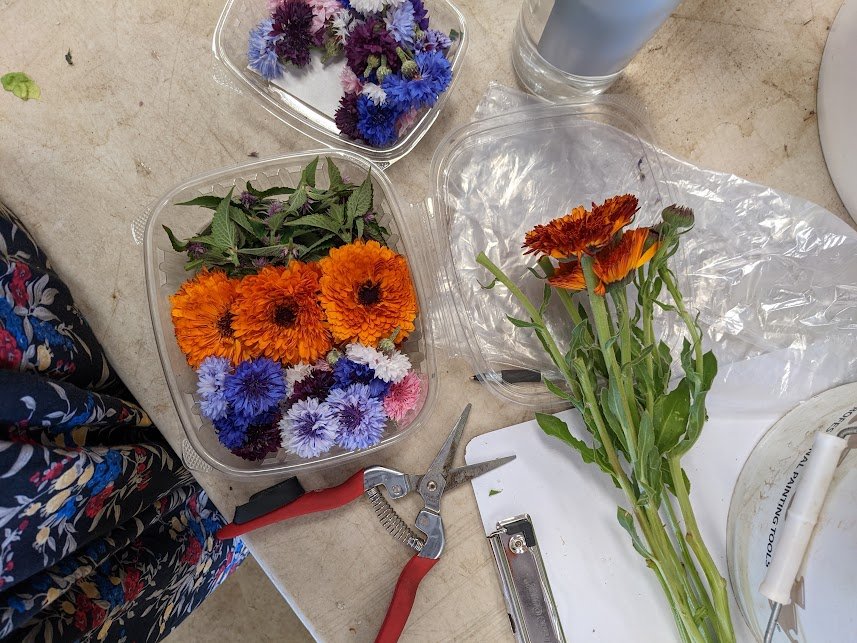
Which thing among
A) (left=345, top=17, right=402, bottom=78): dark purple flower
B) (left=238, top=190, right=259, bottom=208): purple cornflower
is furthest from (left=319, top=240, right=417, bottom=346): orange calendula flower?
(left=345, top=17, right=402, bottom=78): dark purple flower

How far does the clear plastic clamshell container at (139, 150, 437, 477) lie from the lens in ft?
1.98

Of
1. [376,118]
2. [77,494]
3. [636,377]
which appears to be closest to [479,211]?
[376,118]

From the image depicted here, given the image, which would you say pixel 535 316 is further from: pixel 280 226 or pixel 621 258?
pixel 280 226

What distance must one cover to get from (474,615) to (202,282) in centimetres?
46

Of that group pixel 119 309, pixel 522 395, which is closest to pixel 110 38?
pixel 119 309

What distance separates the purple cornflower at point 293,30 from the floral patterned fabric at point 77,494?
1.13 feet

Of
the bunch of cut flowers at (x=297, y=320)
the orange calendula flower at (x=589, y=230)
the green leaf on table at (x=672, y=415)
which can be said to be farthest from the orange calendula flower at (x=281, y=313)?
the green leaf on table at (x=672, y=415)

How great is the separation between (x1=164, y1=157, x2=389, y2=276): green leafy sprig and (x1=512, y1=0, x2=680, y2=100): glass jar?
0.78 ft

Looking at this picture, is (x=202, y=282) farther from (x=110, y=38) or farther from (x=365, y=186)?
(x=110, y=38)

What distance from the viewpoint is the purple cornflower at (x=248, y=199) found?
1.86ft

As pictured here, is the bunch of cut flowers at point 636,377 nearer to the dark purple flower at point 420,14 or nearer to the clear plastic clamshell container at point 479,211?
the clear plastic clamshell container at point 479,211

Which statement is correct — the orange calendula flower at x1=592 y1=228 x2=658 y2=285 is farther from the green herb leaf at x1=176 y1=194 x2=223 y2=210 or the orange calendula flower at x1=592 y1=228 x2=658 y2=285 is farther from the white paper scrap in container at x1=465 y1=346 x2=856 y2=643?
the green herb leaf at x1=176 y1=194 x2=223 y2=210

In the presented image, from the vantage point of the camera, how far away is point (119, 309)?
2.13 feet

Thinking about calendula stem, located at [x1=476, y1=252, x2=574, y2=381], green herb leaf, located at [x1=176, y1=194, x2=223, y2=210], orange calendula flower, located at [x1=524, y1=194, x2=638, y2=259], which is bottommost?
calendula stem, located at [x1=476, y1=252, x2=574, y2=381]
